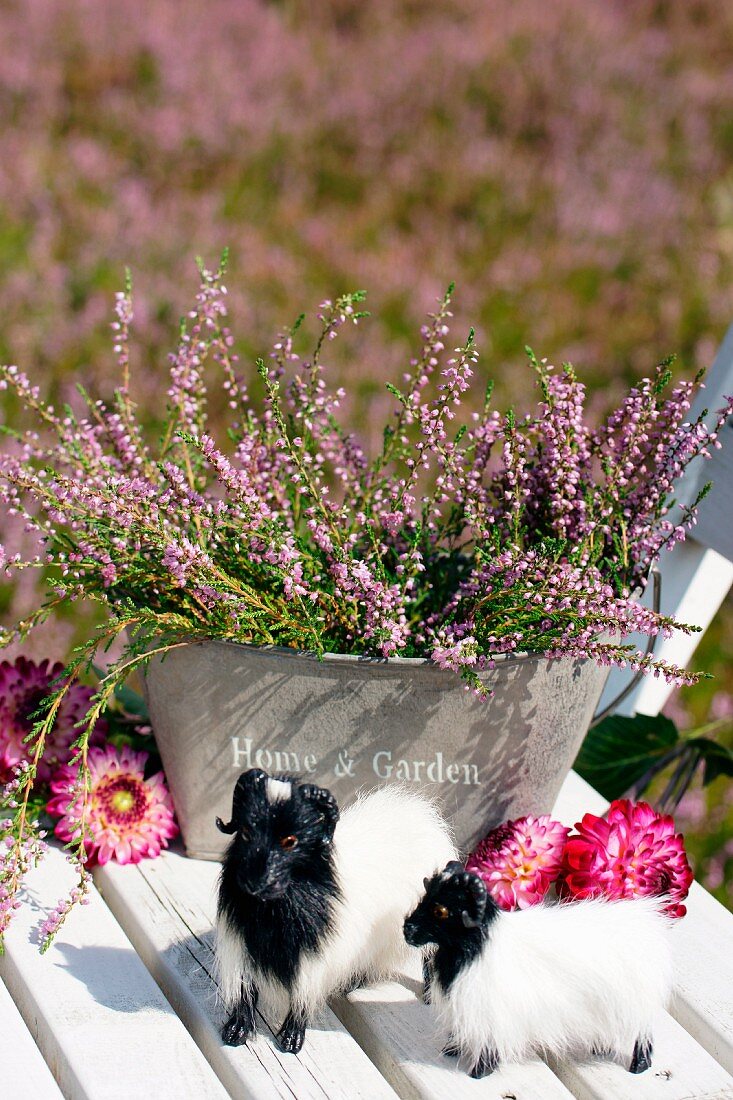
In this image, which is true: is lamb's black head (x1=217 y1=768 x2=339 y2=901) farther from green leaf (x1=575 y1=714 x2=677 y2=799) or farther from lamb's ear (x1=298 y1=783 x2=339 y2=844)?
green leaf (x1=575 y1=714 x2=677 y2=799)

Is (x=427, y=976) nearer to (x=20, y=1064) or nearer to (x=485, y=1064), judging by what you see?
(x=485, y=1064)

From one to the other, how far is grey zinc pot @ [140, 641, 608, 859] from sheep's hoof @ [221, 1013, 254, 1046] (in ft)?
0.90

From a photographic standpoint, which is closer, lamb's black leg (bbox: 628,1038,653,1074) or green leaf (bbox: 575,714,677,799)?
lamb's black leg (bbox: 628,1038,653,1074)

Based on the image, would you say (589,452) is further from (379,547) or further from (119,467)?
(119,467)

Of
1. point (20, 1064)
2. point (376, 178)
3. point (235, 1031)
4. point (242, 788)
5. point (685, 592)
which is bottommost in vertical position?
point (20, 1064)

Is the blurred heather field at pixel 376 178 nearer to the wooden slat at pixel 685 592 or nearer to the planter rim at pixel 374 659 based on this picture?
the wooden slat at pixel 685 592

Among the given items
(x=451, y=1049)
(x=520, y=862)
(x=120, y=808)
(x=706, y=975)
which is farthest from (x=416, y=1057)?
(x=120, y=808)

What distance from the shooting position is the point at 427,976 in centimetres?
112

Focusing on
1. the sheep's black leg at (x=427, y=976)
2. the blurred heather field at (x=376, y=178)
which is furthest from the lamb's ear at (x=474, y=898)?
the blurred heather field at (x=376, y=178)

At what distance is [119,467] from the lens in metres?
1.48

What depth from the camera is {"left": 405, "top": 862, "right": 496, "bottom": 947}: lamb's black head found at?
1.00 m

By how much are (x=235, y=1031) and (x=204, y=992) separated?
0.26ft

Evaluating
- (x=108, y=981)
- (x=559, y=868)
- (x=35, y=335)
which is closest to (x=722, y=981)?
(x=559, y=868)

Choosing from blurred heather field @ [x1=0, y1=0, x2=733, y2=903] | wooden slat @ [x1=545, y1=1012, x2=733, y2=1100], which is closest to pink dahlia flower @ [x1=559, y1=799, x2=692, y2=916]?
wooden slat @ [x1=545, y1=1012, x2=733, y2=1100]
